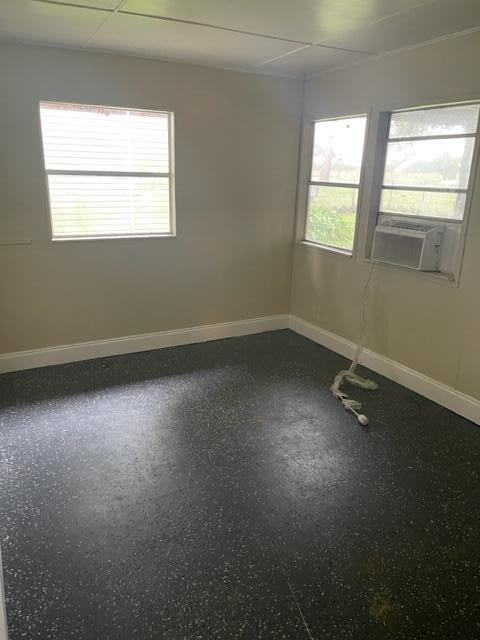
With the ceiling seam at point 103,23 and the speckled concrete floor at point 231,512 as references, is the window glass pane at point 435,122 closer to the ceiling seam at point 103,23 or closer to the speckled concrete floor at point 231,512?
the speckled concrete floor at point 231,512

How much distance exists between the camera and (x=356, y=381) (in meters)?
3.70

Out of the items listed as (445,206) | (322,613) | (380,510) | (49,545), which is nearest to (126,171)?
(445,206)

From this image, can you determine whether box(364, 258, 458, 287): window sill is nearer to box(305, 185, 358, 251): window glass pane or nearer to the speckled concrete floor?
box(305, 185, 358, 251): window glass pane

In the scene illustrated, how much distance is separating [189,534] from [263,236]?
3.09m

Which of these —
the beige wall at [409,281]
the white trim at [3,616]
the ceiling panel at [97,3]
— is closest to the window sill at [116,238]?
the beige wall at [409,281]

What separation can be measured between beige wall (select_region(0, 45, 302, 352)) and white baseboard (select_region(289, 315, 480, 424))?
605 mm

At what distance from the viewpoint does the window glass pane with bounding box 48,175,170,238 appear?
374 cm

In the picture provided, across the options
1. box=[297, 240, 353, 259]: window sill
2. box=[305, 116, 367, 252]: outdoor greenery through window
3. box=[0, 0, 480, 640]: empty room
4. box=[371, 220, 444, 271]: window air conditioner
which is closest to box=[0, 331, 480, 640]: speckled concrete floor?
box=[0, 0, 480, 640]: empty room

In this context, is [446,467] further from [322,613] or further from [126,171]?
[126,171]

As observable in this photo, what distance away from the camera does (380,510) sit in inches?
93.0

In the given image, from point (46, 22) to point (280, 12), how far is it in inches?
56.1

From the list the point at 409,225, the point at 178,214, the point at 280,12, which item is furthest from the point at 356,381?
the point at 280,12

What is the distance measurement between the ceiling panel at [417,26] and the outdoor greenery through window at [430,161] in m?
0.48

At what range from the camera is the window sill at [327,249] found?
4.17 metres
